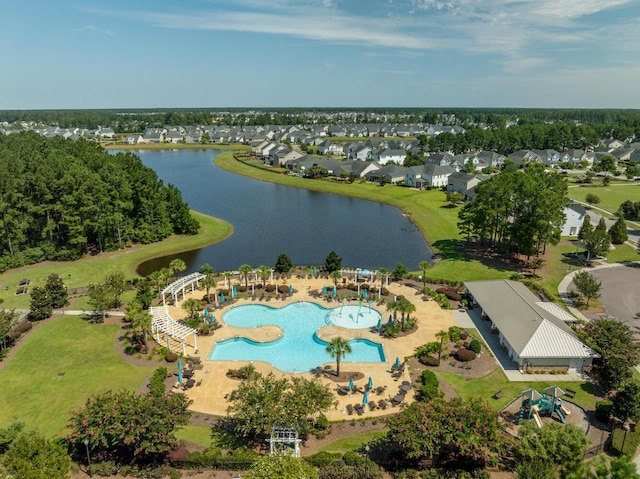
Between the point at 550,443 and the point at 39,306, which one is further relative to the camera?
the point at 39,306

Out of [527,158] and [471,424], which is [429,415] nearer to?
[471,424]

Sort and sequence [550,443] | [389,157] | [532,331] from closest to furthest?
[550,443]
[532,331]
[389,157]

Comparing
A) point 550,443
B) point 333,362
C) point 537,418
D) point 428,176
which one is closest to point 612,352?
point 537,418

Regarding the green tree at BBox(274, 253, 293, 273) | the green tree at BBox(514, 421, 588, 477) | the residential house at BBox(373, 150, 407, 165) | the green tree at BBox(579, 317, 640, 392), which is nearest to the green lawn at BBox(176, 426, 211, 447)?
the green tree at BBox(514, 421, 588, 477)

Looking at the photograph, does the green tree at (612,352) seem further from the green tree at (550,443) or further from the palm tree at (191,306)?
the palm tree at (191,306)

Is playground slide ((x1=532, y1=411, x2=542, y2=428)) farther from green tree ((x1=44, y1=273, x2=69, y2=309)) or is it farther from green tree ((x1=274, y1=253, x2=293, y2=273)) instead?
green tree ((x1=44, y1=273, x2=69, y2=309))

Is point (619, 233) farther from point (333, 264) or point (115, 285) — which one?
point (115, 285)

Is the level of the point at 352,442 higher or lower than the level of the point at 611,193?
lower
